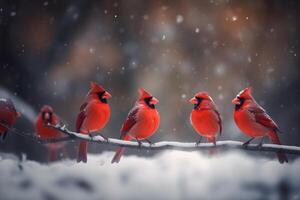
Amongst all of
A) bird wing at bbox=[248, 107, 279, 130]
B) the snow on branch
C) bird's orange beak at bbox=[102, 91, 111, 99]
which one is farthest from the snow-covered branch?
bird's orange beak at bbox=[102, 91, 111, 99]

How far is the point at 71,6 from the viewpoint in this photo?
256 cm

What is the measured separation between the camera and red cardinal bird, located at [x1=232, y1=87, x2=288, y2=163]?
2.31m

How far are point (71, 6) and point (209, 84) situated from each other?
34.8 inches

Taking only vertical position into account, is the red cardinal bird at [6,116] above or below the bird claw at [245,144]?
above

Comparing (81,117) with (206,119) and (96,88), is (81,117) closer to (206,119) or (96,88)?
(96,88)

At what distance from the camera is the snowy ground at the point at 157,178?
7.76 ft

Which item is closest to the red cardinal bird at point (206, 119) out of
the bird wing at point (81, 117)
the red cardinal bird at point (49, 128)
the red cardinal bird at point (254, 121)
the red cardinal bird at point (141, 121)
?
the red cardinal bird at point (254, 121)

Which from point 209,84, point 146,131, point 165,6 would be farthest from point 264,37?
point 146,131

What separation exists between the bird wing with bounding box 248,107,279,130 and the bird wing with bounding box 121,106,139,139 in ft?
1.93

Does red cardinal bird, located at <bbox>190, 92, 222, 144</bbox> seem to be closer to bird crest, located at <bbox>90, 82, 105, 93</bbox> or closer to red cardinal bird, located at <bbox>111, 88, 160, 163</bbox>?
red cardinal bird, located at <bbox>111, 88, 160, 163</bbox>

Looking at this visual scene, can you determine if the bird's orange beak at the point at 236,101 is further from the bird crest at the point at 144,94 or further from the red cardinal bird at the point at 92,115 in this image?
the red cardinal bird at the point at 92,115

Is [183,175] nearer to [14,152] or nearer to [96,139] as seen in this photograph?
[96,139]

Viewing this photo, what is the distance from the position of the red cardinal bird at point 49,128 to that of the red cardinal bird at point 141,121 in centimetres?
32

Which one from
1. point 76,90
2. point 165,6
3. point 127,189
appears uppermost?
point 165,6
